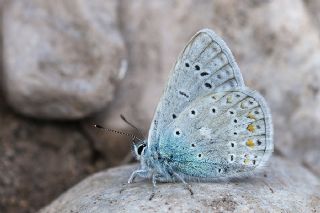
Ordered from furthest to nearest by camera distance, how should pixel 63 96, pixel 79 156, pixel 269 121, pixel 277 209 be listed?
pixel 79 156 → pixel 63 96 → pixel 269 121 → pixel 277 209

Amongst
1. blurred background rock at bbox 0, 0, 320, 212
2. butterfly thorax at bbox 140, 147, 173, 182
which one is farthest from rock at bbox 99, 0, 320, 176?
butterfly thorax at bbox 140, 147, 173, 182

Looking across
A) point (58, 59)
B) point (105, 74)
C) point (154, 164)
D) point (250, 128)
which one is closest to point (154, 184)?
point (154, 164)

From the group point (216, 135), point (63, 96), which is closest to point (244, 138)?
point (216, 135)

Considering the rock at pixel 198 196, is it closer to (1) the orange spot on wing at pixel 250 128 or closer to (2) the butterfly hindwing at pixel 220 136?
(2) the butterfly hindwing at pixel 220 136

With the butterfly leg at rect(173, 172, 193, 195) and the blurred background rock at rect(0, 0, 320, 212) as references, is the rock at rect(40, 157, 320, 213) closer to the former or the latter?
the butterfly leg at rect(173, 172, 193, 195)

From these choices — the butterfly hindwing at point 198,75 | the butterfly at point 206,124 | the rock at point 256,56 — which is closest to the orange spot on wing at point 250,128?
the butterfly at point 206,124

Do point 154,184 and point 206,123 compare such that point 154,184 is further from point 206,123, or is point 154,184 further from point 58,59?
point 58,59

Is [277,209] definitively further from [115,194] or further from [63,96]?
[63,96]
